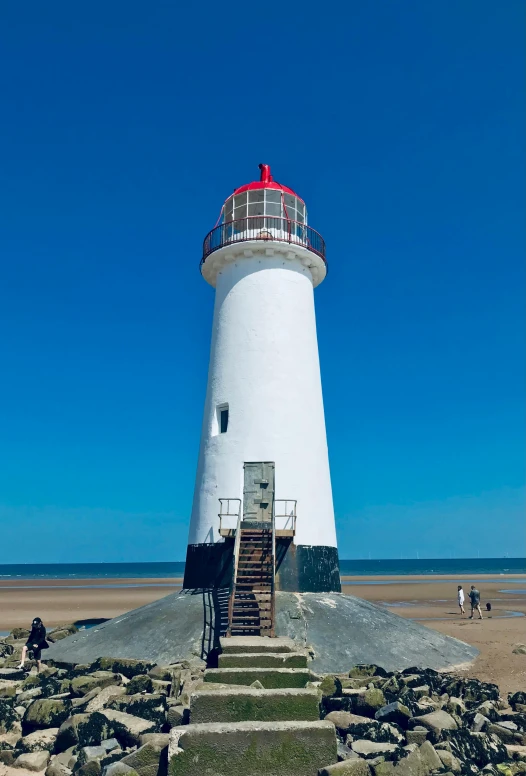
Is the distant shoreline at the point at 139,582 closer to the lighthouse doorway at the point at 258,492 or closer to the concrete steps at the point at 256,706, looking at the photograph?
the lighthouse doorway at the point at 258,492

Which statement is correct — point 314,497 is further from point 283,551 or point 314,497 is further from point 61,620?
point 61,620

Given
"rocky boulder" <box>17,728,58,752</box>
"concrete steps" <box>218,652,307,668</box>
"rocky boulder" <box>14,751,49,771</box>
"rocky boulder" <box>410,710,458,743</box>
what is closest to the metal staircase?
"concrete steps" <box>218,652,307,668</box>

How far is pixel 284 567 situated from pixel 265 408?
3772mm

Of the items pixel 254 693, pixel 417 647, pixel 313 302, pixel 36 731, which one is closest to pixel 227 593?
pixel 417 647

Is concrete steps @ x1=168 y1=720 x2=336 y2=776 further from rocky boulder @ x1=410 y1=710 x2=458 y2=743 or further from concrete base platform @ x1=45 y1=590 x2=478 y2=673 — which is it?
concrete base platform @ x1=45 y1=590 x2=478 y2=673

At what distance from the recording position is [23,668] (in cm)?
1438

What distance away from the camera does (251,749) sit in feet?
24.3

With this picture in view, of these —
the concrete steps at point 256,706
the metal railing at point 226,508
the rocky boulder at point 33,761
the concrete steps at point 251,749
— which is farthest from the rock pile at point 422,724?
the metal railing at point 226,508

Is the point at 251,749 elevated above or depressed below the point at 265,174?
below

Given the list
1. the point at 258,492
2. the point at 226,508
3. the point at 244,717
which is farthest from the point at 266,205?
the point at 244,717

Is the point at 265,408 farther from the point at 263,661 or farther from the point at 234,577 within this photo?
the point at 263,661

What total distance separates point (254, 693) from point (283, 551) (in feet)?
23.1

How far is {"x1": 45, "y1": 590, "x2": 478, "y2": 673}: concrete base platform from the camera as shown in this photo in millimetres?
13250

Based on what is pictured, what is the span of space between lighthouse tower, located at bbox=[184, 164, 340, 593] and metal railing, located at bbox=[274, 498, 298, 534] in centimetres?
2
